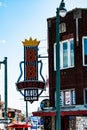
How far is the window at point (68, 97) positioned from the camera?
124 feet

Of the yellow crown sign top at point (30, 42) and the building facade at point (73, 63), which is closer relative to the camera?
the building facade at point (73, 63)

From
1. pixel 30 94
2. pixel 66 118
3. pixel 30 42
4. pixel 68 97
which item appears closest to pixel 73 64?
pixel 68 97

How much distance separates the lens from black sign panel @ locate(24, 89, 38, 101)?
131 ft

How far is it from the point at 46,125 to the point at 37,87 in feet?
12.3

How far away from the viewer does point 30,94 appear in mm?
40219

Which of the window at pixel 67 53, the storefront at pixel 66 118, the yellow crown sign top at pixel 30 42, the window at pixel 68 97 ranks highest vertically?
the yellow crown sign top at pixel 30 42

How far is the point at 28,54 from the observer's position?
133 feet

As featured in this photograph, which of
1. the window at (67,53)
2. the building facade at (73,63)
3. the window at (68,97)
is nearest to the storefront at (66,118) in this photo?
the building facade at (73,63)

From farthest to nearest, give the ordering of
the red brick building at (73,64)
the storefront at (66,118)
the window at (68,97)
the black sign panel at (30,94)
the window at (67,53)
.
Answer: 1. the black sign panel at (30,94)
2. the window at (67,53)
3. the window at (68,97)
4. the red brick building at (73,64)
5. the storefront at (66,118)

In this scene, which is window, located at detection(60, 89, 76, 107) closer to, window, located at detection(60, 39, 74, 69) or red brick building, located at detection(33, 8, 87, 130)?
red brick building, located at detection(33, 8, 87, 130)

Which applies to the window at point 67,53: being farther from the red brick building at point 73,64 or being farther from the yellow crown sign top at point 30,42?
the yellow crown sign top at point 30,42

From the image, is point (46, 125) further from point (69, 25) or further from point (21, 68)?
point (69, 25)

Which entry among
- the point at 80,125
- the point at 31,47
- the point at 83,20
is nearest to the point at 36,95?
the point at 31,47

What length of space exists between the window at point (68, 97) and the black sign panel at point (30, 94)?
2.32 metres
